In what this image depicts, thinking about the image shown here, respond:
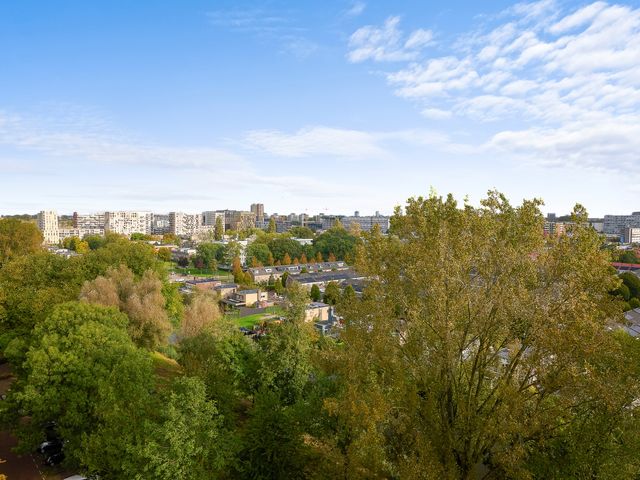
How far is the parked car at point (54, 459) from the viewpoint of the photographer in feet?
49.6

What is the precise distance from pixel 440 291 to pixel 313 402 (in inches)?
249

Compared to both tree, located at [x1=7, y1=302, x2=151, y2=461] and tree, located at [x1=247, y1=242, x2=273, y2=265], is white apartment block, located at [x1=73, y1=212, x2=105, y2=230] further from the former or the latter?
tree, located at [x1=7, y1=302, x2=151, y2=461]

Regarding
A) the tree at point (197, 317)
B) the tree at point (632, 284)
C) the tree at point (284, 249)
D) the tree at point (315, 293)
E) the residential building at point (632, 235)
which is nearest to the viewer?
the tree at point (197, 317)

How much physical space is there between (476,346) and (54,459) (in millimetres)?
15297

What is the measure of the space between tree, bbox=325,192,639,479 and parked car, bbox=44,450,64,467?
1154cm

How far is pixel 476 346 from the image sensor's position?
10703 millimetres

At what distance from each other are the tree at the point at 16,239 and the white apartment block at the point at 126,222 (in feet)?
368

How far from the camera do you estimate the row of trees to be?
8391mm

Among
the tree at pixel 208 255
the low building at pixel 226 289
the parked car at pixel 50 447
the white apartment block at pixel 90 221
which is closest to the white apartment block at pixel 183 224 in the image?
the white apartment block at pixel 90 221

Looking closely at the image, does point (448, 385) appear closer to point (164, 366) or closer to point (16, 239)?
point (164, 366)

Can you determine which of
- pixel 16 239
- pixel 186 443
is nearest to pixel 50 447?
pixel 186 443

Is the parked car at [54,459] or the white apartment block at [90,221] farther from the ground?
the white apartment block at [90,221]

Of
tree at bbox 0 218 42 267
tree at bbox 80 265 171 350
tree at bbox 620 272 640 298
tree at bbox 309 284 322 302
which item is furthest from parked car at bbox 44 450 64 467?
tree at bbox 620 272 640 298

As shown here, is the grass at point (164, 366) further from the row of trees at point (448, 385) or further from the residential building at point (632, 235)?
the residential building at point (632, 235)
